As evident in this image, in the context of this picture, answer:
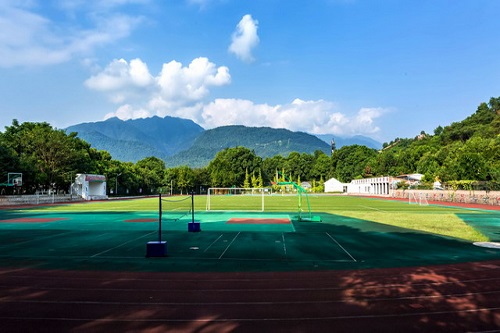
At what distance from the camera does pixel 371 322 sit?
7.19 m

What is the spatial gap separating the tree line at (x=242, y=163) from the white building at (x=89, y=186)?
5.87 ft

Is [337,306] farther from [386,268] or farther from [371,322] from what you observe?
[386,268]

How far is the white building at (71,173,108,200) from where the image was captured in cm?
7344

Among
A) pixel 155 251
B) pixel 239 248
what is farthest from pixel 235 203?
pixel 155 251

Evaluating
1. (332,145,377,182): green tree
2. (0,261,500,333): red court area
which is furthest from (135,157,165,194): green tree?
(0,261,500,333): red court area

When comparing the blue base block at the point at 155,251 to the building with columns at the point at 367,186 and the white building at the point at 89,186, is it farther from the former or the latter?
the building with columns at the point at 367,186

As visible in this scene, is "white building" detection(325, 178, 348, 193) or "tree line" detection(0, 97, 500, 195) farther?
"white building" detection(325, 178, 348, 193)

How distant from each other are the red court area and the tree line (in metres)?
46.1

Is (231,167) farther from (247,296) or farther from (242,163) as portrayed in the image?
(247,296)

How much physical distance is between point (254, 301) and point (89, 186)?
78883mm

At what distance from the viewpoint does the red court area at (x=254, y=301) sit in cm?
707

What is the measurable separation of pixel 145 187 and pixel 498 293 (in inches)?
4382

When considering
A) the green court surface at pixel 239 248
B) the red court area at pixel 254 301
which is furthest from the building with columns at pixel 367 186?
the red court area at pixel 254 301

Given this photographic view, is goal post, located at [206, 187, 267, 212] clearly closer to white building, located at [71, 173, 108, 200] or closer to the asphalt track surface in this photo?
white building, located at [71, 173, 108, 200]
